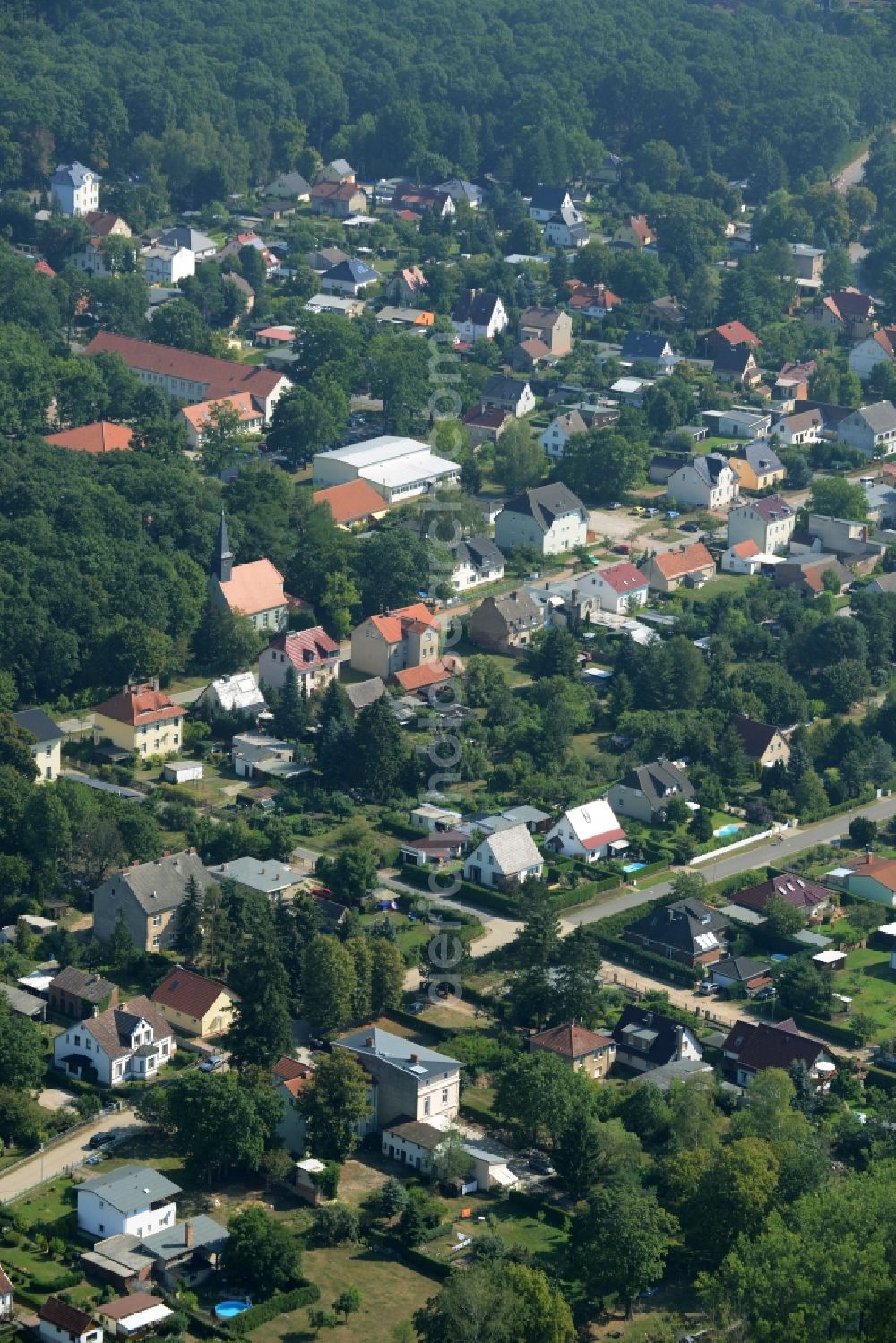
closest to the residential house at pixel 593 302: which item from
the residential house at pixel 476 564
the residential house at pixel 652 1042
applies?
the residential house at pixel 476 564

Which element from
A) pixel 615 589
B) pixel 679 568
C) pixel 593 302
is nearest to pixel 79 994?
pixel 615 589

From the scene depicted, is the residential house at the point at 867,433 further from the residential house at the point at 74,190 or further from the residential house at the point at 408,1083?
the residential house at the point at 408,1083

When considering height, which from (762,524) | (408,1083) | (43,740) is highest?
(408,1083)

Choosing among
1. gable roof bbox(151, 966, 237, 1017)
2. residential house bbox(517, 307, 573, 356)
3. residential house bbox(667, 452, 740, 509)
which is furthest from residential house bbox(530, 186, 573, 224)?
gable roof bbox(151, 966, 237, 1017)

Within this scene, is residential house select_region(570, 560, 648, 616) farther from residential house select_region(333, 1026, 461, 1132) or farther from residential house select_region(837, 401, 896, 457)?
residential house select_region(333, 1026, 461, 1132)

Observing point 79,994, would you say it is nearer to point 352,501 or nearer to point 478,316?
point 352,501

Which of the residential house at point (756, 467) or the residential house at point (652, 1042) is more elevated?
the residential house at point (652, 1042)
